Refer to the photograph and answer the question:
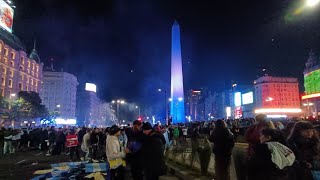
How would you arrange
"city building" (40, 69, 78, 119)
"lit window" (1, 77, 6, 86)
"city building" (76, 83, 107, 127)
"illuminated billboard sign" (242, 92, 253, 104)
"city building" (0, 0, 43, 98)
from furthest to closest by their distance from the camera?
"city building" (76, 83, 107, 127) → "city building" (40, 69, 78, 119) → "illuminated billboard sign" (242, 92, 253, 104) → "city building" (0, 0, 43, 98) → "lit window" (1, 77, 6, 86)

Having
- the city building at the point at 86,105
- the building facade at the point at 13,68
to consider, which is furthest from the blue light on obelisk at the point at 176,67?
the city building at the point at 86,105

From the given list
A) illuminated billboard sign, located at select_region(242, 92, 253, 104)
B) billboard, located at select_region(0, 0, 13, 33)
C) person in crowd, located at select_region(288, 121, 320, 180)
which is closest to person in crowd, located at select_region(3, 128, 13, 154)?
person in crowd, located at select_region(288, 121, 320, 180)

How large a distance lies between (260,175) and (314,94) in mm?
81378

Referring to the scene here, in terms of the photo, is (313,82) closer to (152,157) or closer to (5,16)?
(5,16)

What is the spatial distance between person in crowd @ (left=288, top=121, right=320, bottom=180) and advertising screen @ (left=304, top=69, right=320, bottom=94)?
7950cm

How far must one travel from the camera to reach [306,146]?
4863 mm

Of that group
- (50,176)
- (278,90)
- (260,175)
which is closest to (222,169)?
(260,175)

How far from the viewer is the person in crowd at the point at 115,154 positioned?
823cm

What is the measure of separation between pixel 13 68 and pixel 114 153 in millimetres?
84442

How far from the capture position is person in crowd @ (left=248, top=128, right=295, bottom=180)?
403cm

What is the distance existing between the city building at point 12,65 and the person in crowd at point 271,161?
252 feet

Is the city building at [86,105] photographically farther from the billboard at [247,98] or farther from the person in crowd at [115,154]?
the person in crowd at [115,154]

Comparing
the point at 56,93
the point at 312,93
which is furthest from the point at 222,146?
the point at 56,93

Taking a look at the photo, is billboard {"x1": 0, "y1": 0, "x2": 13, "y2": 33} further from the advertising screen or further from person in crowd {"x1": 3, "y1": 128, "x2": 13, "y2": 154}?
the advertising screen
